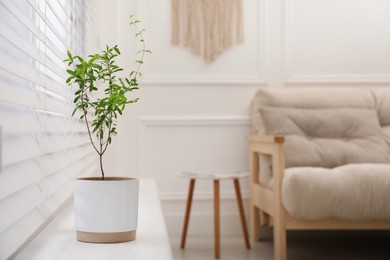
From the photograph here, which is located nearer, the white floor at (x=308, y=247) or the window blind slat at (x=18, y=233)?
the window blind slat at (x=18, y=233)

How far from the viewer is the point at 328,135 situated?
3615mm

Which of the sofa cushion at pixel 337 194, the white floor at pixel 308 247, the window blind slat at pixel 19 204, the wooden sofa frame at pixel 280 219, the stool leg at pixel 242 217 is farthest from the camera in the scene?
the stool leg at pixel 242 217

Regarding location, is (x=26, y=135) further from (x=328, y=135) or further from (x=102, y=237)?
(x=328, y=135)

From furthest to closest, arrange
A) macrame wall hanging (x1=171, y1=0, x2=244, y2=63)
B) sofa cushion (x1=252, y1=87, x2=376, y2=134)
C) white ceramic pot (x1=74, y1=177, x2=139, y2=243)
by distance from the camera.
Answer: macrame wall hanging (x1=171, y1=0, x2=244, y2=63) → sofa cushion (x1=252, y1=87, x2=376, y2=134) → white ceramic pot (x1=74, y1=177, x2=139, y2=243)

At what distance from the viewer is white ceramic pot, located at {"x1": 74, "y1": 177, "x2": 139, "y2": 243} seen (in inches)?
46.5

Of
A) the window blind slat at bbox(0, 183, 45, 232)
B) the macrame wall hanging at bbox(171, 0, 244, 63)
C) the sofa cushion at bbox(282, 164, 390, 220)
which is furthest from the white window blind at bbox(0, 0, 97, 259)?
the macrame wall hanging at bbox(171, 0, 244, 63)

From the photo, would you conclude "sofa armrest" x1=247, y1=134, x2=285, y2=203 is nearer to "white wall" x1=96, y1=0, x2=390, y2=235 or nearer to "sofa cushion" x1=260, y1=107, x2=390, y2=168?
"sofa cushion" x1=260, y1=107, x2=390, y2=168

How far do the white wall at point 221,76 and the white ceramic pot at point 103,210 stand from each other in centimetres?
274

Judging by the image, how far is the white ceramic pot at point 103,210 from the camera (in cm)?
118

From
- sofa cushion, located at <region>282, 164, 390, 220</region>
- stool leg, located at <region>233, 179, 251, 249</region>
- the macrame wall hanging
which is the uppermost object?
the macrame wall hanging

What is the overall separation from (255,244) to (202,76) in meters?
1.08

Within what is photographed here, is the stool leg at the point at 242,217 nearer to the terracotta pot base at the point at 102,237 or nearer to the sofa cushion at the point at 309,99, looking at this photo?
the sofa cushion at the point at 309,99

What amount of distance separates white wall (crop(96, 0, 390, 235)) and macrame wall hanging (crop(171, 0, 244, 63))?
6 cm

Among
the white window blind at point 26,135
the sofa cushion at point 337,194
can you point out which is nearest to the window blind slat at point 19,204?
the white window blind at point 26,135
